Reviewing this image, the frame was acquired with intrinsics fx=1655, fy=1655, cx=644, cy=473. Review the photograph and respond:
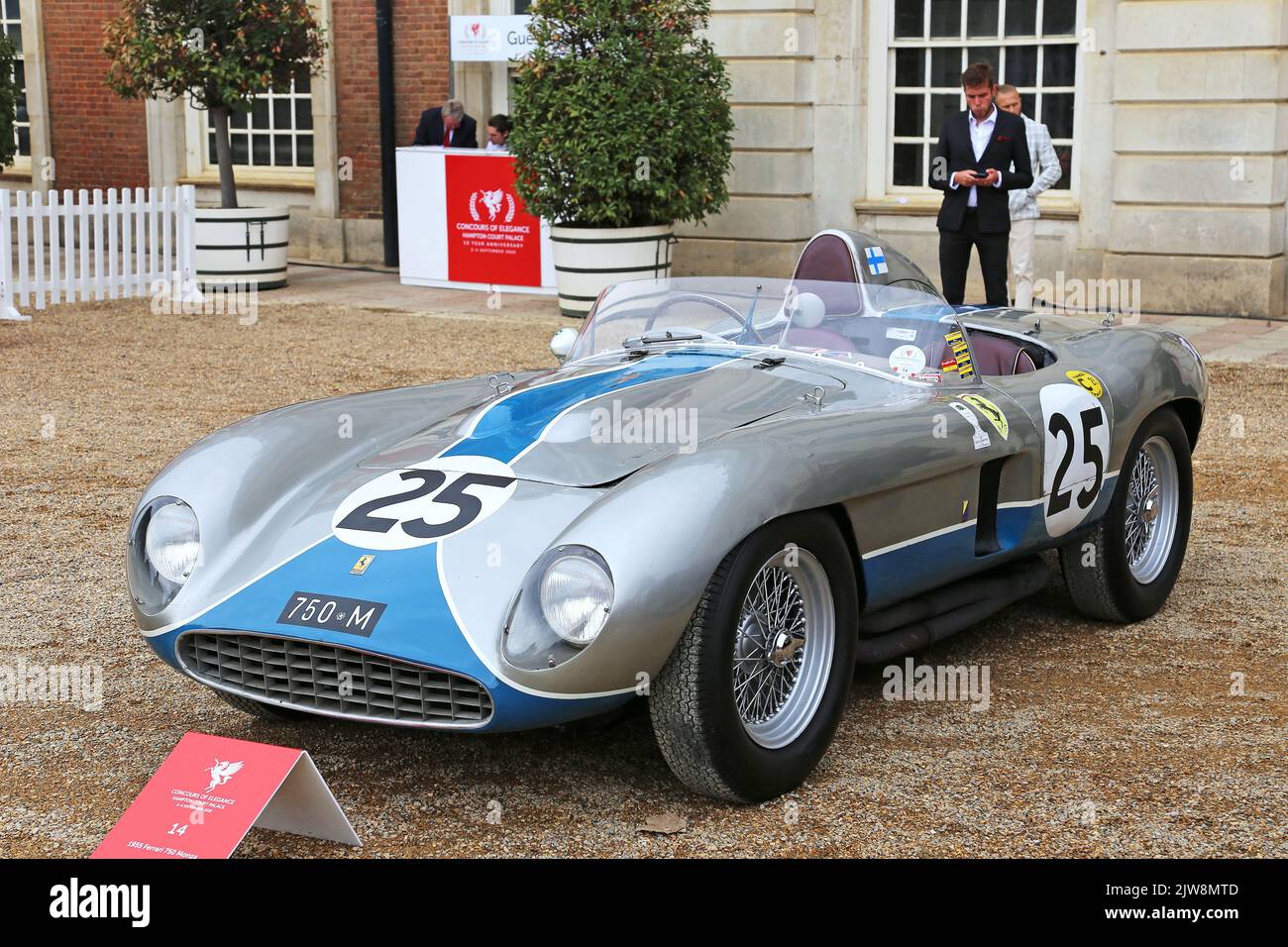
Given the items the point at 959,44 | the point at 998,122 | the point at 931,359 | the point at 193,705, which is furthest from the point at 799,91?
the point at 193,705

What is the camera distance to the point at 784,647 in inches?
156

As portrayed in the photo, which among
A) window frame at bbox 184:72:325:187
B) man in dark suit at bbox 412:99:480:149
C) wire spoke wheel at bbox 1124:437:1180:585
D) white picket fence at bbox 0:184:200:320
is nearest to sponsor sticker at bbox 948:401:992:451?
wire spoke wheel at bbox 1124:437:1180:585

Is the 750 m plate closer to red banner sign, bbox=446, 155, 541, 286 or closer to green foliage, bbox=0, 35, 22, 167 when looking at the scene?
red banner sign, bbox=446, 155, 541, 286

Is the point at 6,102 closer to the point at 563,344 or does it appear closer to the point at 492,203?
the point at 492,203

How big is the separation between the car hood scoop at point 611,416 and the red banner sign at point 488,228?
31.9ft

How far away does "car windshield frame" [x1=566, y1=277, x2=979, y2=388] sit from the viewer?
4938 millimetres

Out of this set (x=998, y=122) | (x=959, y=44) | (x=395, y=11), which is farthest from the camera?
(x=395, y=11)

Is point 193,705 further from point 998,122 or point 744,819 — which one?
point 998,122

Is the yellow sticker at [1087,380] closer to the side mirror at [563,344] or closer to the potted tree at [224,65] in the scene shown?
the side mirror at [563,344]

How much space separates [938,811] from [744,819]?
0.46 metres

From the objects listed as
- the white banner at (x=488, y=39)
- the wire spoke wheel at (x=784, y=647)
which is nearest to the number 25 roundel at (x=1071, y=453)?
the wire spoke wheel at (x=784, y=647)

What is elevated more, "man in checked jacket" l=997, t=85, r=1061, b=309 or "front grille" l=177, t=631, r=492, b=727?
"man in checked jacket" l=997, t=85, r=1061, b=309

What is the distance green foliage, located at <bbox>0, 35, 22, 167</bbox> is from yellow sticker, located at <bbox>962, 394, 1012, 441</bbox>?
13.1 metres

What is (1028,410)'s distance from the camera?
484cm
